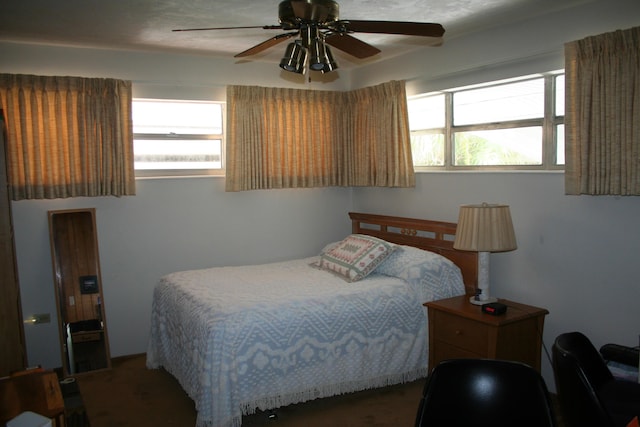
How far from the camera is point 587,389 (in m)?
2.09

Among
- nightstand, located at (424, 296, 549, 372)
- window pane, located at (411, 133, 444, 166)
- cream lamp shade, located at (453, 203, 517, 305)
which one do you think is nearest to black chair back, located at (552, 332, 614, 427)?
nightstand, located at (424, 296, 549, 372)

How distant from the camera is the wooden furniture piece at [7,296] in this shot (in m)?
3.34

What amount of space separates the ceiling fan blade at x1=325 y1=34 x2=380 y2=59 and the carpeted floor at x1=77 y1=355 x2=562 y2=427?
2130mm

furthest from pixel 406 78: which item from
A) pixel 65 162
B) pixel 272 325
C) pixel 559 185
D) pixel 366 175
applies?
pixel 65 162

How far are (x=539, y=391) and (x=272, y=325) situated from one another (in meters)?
1.61

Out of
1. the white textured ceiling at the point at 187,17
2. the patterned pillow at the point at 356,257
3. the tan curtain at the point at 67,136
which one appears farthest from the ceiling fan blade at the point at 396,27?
the tan curtain at the point at 67,136

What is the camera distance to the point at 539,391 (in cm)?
197

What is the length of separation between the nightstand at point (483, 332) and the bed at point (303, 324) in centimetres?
20

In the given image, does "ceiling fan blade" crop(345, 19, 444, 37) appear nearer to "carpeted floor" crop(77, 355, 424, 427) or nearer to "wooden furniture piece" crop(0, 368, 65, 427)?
"wooden furniture piece" crop(0, 368, 65, 427)

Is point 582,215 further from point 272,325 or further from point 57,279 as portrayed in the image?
point 57,279

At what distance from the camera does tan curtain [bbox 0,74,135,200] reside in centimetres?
384

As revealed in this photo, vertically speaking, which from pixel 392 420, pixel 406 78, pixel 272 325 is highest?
pixel 406 78

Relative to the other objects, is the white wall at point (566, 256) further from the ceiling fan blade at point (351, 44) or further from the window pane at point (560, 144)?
the ceiling fan blade at point (351, 44)

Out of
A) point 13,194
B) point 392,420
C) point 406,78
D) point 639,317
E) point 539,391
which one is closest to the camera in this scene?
point 539,391
